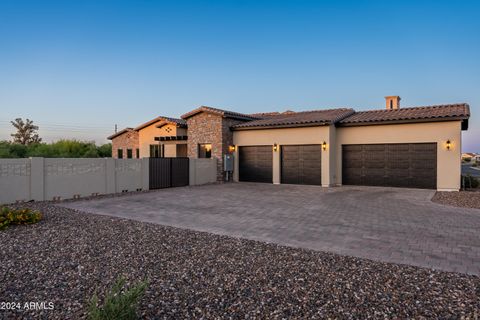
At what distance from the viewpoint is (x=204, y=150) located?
1938 cm

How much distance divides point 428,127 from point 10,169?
708 inches

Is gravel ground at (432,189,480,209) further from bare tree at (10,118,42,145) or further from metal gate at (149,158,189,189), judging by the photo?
bare tree at (10,118,42,145)

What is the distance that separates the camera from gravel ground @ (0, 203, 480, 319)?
9.67 ft

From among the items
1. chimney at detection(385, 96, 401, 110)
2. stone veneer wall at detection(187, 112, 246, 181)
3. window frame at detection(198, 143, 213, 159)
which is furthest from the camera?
chimney at detection(385, 96, 401, 110)

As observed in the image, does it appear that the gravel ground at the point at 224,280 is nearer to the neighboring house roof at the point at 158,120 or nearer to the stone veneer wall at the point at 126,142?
the neighboring house roof at the point at 158,120

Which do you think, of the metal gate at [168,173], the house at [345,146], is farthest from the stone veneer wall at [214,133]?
the metal gate at [168,173]

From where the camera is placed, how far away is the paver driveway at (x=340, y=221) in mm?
4945

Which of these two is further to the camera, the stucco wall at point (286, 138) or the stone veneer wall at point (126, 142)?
the stone veneer wall at point (126, 142)

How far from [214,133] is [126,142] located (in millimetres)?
14712

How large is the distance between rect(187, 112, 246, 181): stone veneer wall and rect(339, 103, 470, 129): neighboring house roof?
7.00m

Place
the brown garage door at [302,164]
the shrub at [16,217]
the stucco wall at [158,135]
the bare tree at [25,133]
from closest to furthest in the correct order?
the shrub at [16,217]
the brown garage door at [302,164]
the stucco wall at [158,135]
the bare tree at [25,133]

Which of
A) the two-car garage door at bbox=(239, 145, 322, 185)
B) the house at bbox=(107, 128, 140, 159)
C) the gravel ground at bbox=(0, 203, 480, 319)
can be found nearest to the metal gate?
the two-car garage door at bbox=(239, 145, 322, 185)

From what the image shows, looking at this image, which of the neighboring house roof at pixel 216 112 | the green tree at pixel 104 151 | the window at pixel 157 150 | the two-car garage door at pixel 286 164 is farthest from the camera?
the green tree at pixel 104 151

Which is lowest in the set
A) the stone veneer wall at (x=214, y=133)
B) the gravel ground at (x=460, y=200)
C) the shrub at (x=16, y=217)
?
the gravel ground at (x=460, y=200)
